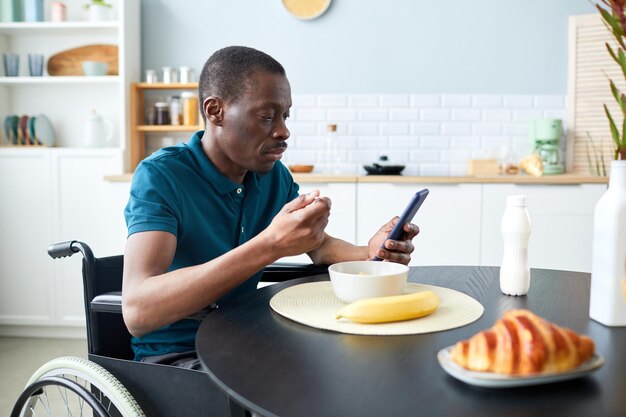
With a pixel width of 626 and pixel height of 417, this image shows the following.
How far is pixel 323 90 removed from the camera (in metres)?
4.46

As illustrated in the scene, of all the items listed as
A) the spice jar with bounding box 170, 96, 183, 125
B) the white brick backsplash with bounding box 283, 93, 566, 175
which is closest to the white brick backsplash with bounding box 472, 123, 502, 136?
the white brick backsplash with bounding box 283, 93, 566, 175

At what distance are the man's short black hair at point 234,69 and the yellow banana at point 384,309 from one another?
70 cm

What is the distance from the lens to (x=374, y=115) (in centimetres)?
442

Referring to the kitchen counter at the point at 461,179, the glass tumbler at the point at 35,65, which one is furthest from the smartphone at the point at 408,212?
the glass tumbler at the point at 35,65

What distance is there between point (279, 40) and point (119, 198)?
1.52 m

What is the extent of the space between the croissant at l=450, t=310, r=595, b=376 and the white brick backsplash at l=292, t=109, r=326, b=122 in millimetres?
3723

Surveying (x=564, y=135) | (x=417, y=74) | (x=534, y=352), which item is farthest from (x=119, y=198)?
(x=534, y=352)

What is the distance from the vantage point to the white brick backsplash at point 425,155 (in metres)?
4.44

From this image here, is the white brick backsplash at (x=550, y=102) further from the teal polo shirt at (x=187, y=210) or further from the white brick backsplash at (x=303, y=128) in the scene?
the teal polo shirt at (x=187, y=210)

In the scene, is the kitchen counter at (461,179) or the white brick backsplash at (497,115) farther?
the white brick backsplash at (497,115)

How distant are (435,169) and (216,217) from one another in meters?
3.05

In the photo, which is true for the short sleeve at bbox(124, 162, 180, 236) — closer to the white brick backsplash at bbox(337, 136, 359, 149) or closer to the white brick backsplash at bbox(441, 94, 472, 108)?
the white brick backsplash at bbox(337, 136, 359, 149)

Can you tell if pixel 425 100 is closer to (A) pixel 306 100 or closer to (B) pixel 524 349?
(A) pixel 306 100

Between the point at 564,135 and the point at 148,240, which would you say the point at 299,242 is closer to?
the point at 148,240
